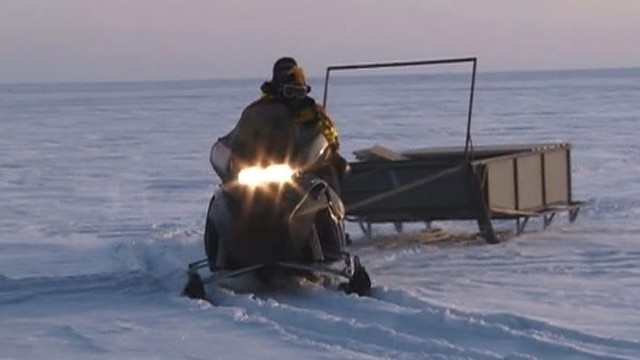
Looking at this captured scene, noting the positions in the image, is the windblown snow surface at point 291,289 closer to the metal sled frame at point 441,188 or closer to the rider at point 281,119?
the metal sled frame at point 441,188

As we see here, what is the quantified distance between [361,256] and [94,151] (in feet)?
43.4

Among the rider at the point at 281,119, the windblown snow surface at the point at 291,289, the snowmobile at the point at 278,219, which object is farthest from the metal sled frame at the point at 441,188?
the snowmobile at the point at 278,219

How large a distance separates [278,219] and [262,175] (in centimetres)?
25

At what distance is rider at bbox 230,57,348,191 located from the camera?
25.2 ft

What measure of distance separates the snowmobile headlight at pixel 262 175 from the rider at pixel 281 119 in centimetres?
15

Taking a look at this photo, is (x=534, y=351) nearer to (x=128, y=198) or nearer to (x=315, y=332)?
(x=315, y=332)

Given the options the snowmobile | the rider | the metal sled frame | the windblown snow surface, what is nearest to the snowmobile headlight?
the snowmobile

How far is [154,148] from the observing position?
23.0 meters

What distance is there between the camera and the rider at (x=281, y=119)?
770 centimetres

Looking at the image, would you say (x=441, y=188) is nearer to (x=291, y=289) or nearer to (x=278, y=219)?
(x=291, y=289)

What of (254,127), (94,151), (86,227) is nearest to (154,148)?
(94,151)

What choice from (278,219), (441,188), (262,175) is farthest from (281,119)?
(441,188)

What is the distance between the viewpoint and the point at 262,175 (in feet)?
24.6

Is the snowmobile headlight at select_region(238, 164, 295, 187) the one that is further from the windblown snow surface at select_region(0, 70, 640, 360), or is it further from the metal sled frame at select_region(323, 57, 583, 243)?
the metal sled frame at select_region(323, 57, 583, 243)
